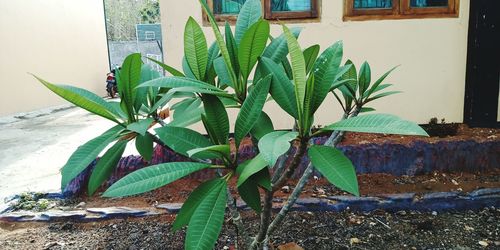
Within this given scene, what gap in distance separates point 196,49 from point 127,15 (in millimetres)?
31671

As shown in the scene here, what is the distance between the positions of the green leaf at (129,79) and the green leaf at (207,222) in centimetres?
31

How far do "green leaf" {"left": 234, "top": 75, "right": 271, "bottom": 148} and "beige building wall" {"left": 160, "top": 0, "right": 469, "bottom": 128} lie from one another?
2417 mm

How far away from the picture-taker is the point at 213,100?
0.87 metres

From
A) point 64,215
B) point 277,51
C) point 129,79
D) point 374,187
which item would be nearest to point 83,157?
point 129,79

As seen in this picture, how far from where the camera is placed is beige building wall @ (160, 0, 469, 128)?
3.10m

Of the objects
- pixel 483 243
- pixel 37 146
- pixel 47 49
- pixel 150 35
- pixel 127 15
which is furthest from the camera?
pixel 127 15

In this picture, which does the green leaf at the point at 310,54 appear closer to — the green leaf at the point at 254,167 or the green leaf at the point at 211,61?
the green leaf at the point at 211,61

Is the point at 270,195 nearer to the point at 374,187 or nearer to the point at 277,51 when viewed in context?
the point at 277,51

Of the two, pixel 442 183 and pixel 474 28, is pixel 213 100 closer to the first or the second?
pixel 442 183

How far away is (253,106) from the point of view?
80cm

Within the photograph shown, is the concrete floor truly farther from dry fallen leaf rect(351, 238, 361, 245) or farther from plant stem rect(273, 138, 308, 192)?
plant stem rect(273, 138, 308, 192)

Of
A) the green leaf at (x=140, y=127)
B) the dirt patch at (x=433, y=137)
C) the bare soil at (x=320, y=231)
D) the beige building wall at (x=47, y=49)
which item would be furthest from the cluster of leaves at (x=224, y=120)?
the beige building wall at (x=47, y=49)

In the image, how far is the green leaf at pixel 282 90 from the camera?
2.57 ft

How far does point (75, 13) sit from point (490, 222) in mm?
11448
